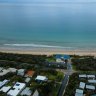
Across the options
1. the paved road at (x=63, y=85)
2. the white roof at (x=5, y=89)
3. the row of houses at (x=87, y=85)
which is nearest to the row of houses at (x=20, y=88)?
the white roof at (x=5, y=89)

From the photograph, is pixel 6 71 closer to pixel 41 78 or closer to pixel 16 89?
pixel 16 89

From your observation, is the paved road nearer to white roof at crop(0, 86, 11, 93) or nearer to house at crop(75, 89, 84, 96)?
house at crop(75, 89, 84, 96)

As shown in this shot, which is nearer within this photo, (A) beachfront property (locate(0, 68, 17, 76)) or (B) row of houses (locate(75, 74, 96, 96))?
(B) row of houses (locate(75, 74, 96, 96))

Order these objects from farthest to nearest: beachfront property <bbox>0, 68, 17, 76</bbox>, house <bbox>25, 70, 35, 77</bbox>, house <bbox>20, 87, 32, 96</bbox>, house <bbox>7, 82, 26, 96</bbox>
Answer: beachfront property <bbox>0, 68, 17, 76</bbox> → house <bbox>25, 70, 35, 77</bbox> → house <bbox>7, 82, 26, 96</bbox> → house <bbox>20, 87, 32, 96</bbox>

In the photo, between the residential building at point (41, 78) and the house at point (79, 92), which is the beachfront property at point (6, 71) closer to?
the residential building at point (41, 78)

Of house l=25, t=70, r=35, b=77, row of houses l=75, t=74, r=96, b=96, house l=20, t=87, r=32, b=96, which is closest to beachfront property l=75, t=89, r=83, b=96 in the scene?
row of houses l=75, t=74, r=96, b=96

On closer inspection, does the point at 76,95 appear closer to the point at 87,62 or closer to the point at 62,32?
the point at 87,62

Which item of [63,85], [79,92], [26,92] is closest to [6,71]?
[26,92]

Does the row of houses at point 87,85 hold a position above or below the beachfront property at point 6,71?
below

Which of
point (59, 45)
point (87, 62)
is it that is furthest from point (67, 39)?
point (87, 62)
